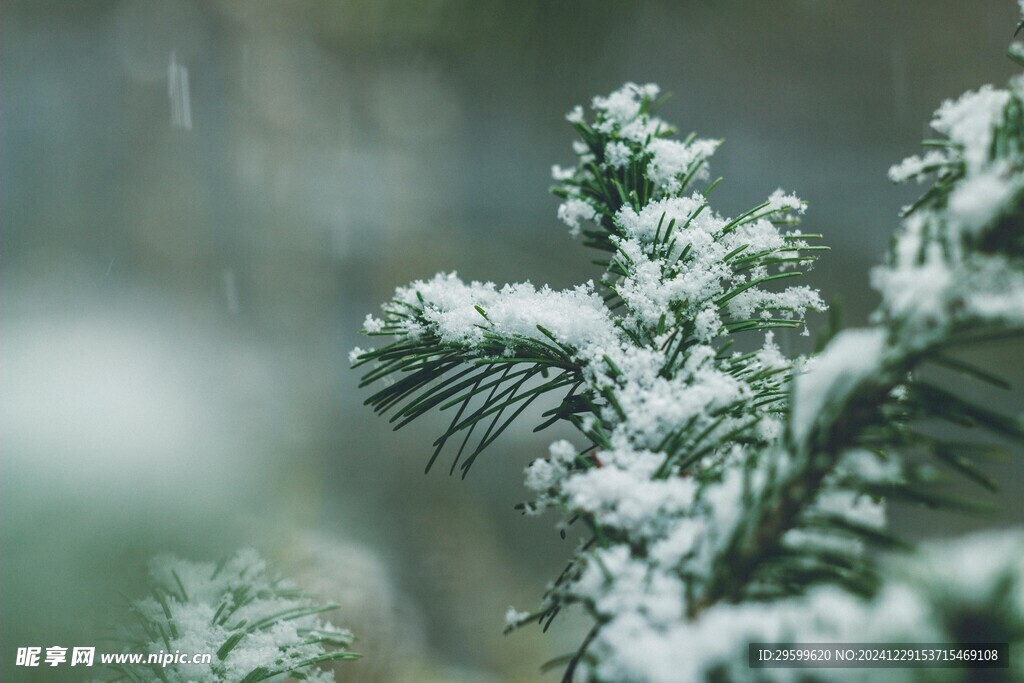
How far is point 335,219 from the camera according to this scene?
1.03 meters

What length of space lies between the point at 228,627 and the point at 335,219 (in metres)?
0.89

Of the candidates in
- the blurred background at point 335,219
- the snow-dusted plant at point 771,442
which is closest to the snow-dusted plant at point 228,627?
the snow-dusted plant at point 771,442

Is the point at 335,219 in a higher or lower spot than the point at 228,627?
higher

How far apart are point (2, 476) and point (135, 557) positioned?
0.21 m

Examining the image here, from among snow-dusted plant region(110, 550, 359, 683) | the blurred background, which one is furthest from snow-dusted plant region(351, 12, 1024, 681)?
the blurred background

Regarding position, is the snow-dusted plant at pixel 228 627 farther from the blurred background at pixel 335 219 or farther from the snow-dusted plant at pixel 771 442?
the blurred background at pixel 335 219

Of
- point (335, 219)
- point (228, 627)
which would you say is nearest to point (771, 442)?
point (228, 627)

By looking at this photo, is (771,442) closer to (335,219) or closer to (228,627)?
(228,627)

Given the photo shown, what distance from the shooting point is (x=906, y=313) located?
0.37 ft

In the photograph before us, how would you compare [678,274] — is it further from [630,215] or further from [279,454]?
[279,454]

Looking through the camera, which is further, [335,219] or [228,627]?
[335,219]

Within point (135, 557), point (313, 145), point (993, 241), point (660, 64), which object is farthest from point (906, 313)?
point (313, 145)

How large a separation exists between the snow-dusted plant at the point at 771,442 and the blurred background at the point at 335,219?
0.60 meters

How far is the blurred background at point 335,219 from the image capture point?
31.9 inches
